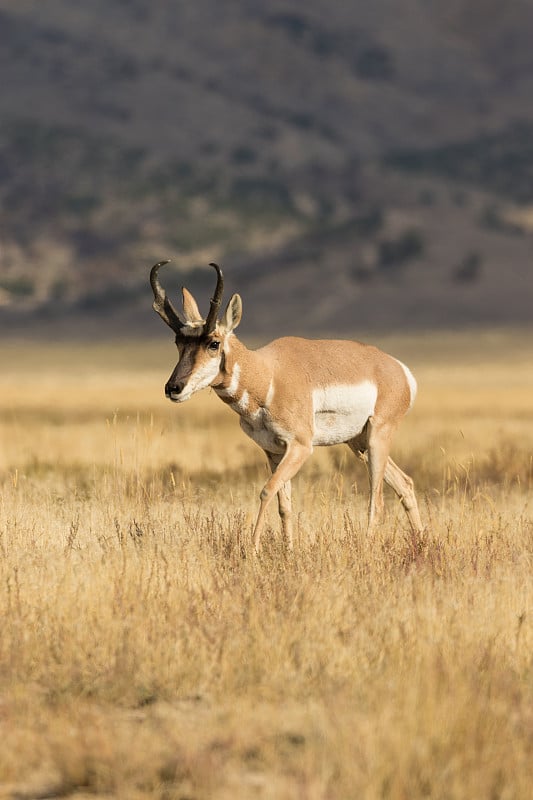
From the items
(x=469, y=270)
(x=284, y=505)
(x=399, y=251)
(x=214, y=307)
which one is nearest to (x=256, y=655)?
(x=214, y=307)

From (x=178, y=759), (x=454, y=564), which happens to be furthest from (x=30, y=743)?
(x=454, y=564)

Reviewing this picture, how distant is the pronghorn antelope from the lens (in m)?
9.94

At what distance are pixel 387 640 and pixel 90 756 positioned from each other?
2.17m

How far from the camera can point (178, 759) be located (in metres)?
5.57

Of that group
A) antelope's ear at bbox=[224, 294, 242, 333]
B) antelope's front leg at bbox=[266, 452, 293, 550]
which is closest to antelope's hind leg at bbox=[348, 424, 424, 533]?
antelope's front leg at bbox=[266, 452, 293, 550]

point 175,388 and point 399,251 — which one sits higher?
point 399,251

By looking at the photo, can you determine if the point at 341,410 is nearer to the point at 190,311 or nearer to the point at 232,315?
the point at 232,315

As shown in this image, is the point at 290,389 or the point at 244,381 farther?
the point at 290,389

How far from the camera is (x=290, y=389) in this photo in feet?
34.7

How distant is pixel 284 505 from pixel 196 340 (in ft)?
5.87

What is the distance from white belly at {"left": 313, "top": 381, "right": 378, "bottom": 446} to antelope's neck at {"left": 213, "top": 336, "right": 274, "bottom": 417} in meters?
0.57

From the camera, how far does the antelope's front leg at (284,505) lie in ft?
34.9

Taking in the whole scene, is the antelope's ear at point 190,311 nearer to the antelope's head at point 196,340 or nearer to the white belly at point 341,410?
the antelope's head at point 196,340

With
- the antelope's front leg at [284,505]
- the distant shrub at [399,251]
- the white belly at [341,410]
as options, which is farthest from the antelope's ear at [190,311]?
the distant shrub at [399,251]
